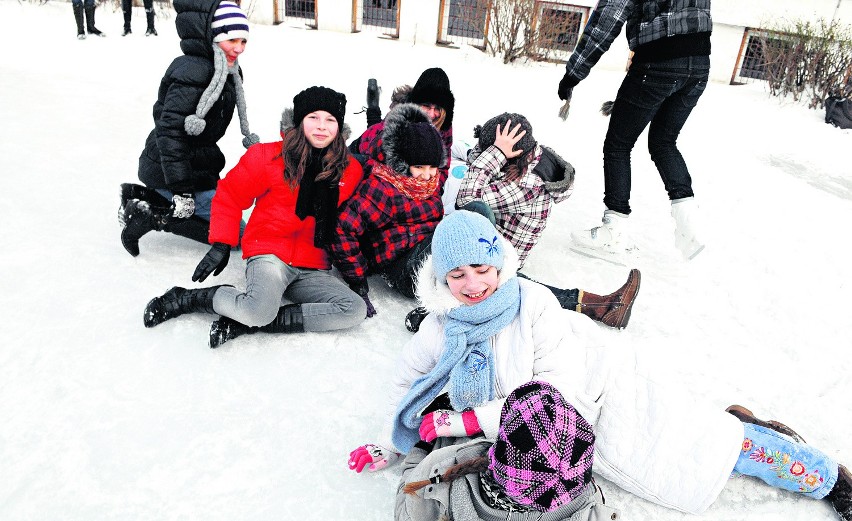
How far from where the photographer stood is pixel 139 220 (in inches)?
113

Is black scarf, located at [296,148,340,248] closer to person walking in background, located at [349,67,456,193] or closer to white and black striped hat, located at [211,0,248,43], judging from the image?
person walking in background, located at [349,67,456,193]

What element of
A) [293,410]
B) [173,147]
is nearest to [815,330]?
[293,410]

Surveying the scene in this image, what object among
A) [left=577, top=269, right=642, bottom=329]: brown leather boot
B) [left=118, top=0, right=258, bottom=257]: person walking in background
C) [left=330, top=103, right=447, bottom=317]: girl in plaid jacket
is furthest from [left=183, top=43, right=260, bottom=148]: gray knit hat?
[left=577, top=269, right=642, bottom=329]: brown leather boot

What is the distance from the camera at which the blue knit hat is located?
167cm

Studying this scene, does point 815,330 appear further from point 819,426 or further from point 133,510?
point 133,510

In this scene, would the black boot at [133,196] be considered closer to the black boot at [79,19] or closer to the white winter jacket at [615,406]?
the white winter jacket at [615,406]

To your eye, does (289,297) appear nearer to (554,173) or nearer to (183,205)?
(183,205)

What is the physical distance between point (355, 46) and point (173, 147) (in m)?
7.04

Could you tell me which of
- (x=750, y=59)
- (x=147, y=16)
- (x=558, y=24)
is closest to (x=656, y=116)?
(x=558, y=24)

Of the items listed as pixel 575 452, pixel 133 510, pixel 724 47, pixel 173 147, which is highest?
pixel 724 47

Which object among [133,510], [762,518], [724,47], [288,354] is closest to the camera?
[133,510]

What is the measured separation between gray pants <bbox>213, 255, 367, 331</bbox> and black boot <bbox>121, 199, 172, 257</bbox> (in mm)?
672

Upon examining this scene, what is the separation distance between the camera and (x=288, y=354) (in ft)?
7.95

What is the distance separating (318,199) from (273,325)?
0.58 meters
